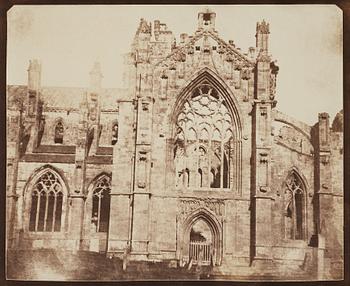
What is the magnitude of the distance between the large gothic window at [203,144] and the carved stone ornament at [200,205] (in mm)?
254

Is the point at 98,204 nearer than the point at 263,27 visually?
No

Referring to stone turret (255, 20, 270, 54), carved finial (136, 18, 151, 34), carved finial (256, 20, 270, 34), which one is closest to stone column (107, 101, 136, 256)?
carved finial (136, 18, 151, 34)

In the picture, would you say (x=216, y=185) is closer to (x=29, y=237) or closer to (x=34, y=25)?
(x=29, y=237)

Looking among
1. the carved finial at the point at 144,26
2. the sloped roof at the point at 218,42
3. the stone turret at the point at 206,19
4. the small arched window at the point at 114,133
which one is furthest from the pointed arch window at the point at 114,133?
the stone turret at the point at 206,19

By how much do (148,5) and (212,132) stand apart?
8.20 feet

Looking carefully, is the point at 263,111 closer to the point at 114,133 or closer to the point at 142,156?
the point at 142,156

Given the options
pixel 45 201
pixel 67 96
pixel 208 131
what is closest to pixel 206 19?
pixel 208 131

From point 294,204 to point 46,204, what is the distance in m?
4.21

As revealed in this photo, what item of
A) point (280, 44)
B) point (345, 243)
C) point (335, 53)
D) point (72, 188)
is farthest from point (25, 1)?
point (345, 243)

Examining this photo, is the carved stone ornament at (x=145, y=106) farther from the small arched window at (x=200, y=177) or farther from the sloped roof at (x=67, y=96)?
the small arched window at (x=200, y=177)

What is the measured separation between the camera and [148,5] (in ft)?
37.6

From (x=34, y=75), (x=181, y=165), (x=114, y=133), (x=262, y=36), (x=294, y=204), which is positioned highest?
(x=262, y=36)

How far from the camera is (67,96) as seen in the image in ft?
38.9

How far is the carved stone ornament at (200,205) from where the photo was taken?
12016mm
